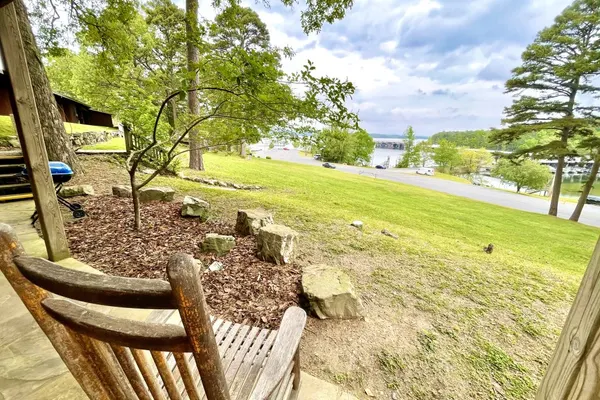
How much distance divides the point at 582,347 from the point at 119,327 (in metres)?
1.12

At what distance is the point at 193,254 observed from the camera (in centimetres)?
284

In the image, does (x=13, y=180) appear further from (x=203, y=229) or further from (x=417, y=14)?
(x=417, y=14)

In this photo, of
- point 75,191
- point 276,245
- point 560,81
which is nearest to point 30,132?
point 276,245

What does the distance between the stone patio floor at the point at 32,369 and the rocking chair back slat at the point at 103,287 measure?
4.46 feet

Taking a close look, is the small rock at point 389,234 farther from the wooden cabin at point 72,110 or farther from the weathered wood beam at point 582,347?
the wooden cabin at point 72,110

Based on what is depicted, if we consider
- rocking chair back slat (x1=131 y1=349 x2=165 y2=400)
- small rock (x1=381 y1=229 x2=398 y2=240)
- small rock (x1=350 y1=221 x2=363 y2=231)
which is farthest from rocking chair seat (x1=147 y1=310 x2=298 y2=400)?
small rock (x1=381 y1=229 x2=398 y2=240)

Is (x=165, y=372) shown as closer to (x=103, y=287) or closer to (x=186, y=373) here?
(x=186, y=373)

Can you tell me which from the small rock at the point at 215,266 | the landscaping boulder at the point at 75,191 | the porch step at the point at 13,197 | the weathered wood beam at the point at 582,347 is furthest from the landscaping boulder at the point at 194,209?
the weathered wood beam at the point at 582,347

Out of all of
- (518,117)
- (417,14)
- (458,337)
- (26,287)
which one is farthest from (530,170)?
(26,287)

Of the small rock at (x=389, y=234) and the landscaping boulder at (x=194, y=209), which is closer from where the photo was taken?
the landscaping boulder at (x=194, y=209)

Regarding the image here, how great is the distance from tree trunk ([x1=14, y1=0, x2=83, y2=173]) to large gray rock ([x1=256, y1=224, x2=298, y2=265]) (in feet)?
18.4

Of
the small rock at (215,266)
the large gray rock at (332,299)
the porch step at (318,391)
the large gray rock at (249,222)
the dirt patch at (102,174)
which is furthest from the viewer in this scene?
the dirt patch at (102,174)

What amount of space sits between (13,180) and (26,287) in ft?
19.5

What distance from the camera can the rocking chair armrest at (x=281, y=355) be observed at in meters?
0.94
